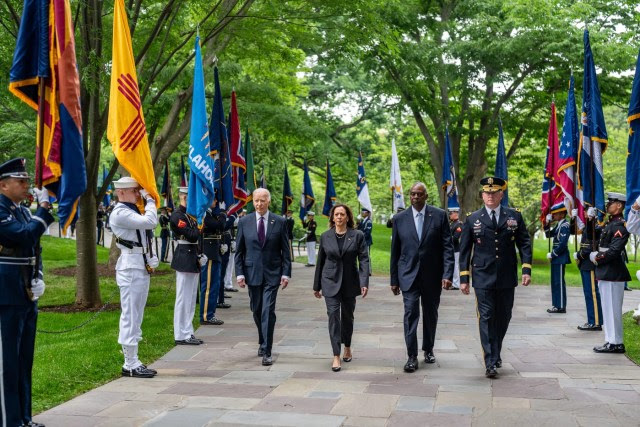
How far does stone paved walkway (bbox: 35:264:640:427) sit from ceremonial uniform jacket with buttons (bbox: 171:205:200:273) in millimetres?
1139

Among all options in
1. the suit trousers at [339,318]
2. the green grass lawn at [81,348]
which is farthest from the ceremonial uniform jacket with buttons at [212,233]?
the suit trousers at [339,318]

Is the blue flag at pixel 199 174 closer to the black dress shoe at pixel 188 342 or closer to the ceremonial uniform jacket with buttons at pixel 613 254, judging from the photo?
the black dress shoe at pixel 188 342

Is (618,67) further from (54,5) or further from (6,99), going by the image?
(54,5)

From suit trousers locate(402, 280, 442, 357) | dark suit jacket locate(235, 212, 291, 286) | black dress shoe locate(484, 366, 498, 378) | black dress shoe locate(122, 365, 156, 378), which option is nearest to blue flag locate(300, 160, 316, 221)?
dark suit jacket locate(235, 212, 291, 286)

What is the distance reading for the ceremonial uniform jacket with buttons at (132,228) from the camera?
24.7 ft

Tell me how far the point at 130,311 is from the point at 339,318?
2.45 metres

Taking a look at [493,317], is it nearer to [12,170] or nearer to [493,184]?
[493,184]

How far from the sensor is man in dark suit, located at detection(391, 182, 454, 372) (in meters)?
8.34

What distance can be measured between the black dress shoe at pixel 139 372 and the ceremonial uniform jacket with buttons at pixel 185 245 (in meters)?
2.23

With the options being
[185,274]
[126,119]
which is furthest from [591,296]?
[126,119]

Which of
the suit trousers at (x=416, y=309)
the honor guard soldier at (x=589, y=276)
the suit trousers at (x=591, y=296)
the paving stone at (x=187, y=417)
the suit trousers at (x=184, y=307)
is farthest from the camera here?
the suit trousers at (x=591, y=296)

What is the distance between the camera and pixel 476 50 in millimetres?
22266

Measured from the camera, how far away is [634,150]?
21.7ft

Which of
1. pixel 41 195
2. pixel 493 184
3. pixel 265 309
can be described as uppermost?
pixel 493 184
